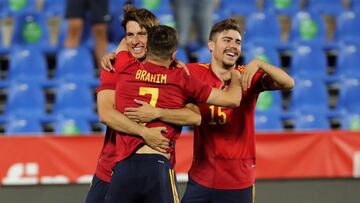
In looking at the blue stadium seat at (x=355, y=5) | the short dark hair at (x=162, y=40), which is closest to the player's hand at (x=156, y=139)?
the short dark hair at (x=162, y=40)

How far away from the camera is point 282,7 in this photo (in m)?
10.2

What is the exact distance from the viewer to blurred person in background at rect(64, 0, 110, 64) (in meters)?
8.96

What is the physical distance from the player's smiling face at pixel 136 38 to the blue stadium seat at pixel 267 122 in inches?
148

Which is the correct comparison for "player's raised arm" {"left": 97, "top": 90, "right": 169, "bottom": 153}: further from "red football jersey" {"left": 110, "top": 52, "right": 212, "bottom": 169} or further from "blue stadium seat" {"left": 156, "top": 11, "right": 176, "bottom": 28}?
"blue stadium seat" {"left": 156, "top": 11, "right": 176, "bottom": 28}

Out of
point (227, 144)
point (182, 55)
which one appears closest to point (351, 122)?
point (182, 55)

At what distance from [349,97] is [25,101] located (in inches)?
152

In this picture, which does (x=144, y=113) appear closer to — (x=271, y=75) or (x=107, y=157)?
(x=107, y=157)

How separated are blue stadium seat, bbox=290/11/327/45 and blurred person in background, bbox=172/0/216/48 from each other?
1305mm

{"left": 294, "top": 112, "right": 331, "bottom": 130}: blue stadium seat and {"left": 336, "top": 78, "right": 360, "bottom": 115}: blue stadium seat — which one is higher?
{"left": 336, "top": 78, "right": 360, "bottom": 115}: blue stadium seat

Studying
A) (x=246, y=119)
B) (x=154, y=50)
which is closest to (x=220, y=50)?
(x=246, y=119)

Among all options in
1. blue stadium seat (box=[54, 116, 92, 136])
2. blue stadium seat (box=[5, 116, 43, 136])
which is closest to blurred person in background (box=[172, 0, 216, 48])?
blue stadium seat (box=[54, 116, 92, 136])

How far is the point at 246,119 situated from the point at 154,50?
104 centimetres

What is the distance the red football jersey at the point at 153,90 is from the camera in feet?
15.0

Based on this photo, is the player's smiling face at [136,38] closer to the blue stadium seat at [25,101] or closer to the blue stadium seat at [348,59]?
the blue stadium seat at [25,101]
